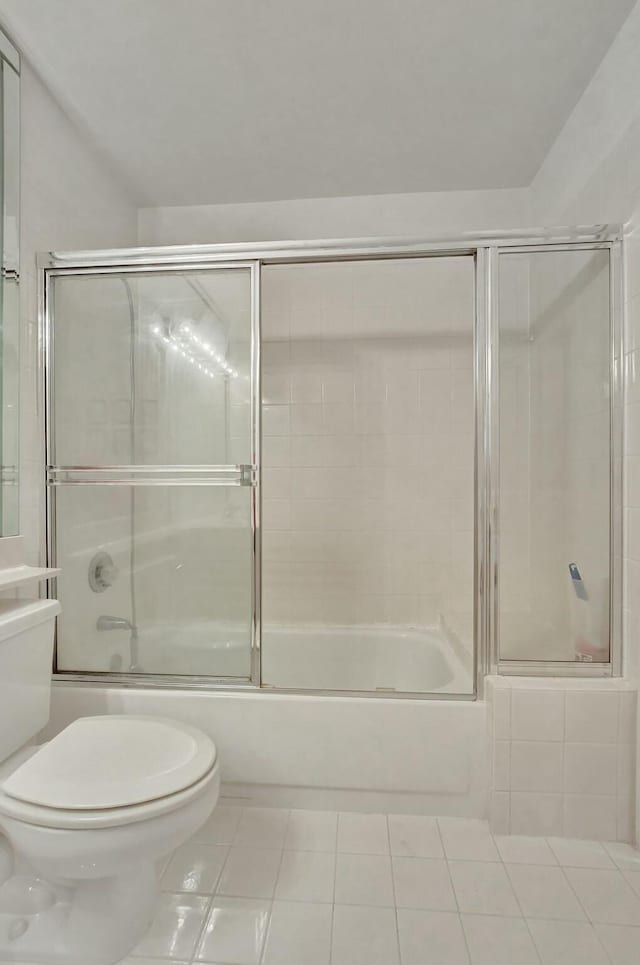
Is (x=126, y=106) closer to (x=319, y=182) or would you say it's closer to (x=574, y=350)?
(x=319, y=182)

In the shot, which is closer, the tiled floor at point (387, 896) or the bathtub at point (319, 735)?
the tiled floor at point (387, 896)

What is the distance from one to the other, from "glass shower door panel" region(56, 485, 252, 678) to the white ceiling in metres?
1.37

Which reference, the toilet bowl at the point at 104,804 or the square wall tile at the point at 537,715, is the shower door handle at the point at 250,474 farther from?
the square wall tile at the point at 537,715

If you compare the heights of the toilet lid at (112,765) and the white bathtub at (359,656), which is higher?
the toilet lid at (112,765)

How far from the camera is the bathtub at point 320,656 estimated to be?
179 centimetres

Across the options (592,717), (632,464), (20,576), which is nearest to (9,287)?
(20,576)

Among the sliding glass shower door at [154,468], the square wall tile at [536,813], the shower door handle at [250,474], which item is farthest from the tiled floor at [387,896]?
the shower door handle at [250,474]

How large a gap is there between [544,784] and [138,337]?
1.92 m

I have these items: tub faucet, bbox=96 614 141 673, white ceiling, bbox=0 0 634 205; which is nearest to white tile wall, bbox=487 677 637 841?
tub faucet, bbox=96 614 141 673

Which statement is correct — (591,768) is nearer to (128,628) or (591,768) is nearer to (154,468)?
(128,628)

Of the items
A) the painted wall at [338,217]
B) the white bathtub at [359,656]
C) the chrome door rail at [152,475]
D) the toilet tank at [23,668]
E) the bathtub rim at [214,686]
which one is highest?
the painted wall at [338,217]

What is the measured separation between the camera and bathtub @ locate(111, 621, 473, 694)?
1788 mm

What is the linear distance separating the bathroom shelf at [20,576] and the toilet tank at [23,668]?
72mm

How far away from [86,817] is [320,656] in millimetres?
1401
